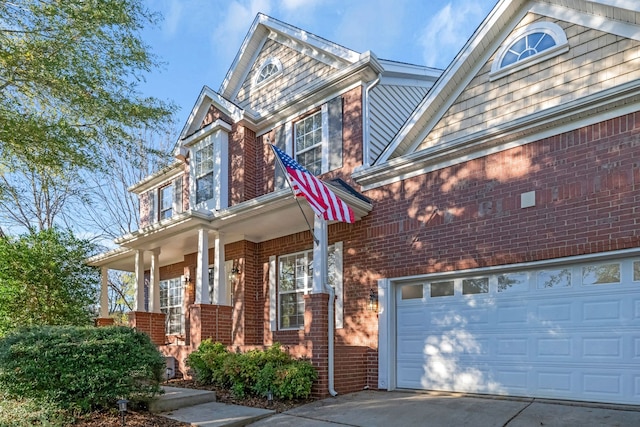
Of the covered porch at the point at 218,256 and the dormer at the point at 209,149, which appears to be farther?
the dormer at the point at 209,149

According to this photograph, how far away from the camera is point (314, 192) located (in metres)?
6.71

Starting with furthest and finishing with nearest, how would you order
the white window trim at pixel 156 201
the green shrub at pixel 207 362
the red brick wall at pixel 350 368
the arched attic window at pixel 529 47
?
the white window trim at pixel 156 201 → the green shrub at pixel 207 362 → the red brick wall at pixel 350 368 → the arched attic window at pixel 529 47

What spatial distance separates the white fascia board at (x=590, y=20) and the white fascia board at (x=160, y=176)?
956 cm

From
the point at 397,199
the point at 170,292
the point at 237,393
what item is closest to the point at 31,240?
the point at 170,292

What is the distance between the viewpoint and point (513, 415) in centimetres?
530

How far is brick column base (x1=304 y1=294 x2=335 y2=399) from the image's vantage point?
6766 millimetres

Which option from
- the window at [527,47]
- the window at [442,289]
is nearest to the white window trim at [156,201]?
the window at [442,289]

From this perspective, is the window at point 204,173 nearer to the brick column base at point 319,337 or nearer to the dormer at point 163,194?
the dormer at point 163,194

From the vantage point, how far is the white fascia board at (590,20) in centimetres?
598

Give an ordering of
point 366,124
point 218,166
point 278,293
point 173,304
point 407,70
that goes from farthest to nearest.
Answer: point 173,304, point 218,166, point 407,70, point 278,293, point 366,124

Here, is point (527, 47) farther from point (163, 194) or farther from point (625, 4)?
point (163, 194)

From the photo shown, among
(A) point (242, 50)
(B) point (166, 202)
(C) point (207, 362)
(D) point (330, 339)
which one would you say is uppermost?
(A) point (242, 50)

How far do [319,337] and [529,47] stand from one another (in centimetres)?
566

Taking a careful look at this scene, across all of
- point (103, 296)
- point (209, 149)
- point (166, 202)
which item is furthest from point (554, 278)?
point (103, 296)
